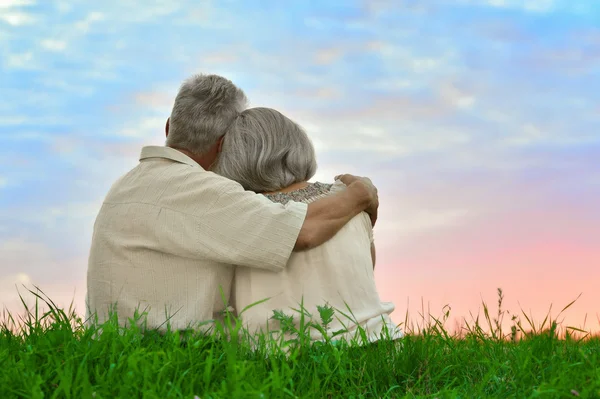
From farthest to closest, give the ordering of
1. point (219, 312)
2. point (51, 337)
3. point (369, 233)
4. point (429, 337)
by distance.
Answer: point (369, 233) < point (219, 312) < point (429, 337) < point (51, 337)

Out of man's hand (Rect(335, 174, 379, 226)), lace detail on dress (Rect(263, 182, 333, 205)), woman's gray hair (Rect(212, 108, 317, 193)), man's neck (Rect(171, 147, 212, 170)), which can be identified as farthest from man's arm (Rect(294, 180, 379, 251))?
man's neck (Rect(171, 147, 212, 170))

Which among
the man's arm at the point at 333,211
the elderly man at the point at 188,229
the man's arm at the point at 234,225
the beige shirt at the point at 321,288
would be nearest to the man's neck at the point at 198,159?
the elderly man at the point at 188,229

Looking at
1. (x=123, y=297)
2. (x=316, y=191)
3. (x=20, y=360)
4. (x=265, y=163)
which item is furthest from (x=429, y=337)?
(x=20, y=360)

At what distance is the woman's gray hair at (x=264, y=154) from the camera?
15.1 ft

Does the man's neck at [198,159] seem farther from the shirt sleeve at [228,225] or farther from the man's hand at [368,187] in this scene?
the man's hand at [368,187]

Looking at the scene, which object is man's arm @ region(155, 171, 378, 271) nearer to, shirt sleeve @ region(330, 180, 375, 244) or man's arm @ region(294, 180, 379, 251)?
man's arm @ region(294, 180, 379, 251)

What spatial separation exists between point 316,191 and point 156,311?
1188 millimetres

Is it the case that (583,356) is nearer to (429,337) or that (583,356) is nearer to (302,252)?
(429,337)

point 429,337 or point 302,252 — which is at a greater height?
point 302,252

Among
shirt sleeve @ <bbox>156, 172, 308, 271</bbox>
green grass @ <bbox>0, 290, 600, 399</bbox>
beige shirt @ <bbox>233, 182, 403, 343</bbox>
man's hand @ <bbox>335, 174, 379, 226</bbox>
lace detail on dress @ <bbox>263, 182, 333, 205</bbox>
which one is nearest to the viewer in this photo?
green grass @ <bbox>0, 290, 600, 399</bbox>

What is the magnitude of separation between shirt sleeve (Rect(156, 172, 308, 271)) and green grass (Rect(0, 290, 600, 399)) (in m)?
0.42

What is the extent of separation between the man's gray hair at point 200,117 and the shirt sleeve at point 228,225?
0.41 meters

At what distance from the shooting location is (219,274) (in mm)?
4395

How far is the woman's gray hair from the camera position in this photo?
460 cm
